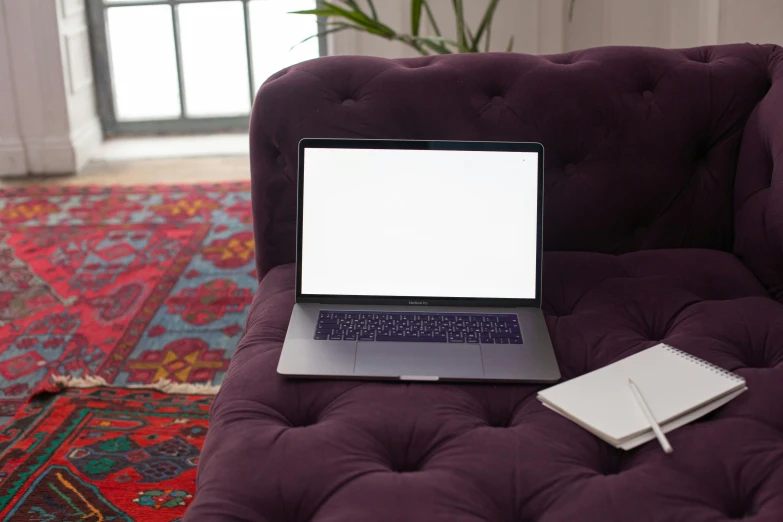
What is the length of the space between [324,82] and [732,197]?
29.8 inches

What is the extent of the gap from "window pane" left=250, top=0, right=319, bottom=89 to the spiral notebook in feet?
10.2

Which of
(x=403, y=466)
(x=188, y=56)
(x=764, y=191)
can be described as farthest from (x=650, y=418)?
(x=188, y=56)

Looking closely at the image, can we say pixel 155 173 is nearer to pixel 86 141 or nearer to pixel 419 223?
pixel 86 141

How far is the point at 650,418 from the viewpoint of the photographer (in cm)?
101

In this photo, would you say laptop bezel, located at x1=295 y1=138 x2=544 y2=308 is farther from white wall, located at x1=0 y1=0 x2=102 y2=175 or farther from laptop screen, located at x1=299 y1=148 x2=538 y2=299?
white wall, located at x1=0 y1=0 x2=102 y2=175

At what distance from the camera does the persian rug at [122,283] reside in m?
2.08

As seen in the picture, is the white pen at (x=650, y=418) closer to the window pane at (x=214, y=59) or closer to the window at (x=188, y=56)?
the window at (x=188, y=56)

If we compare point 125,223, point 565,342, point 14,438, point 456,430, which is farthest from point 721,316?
point 125,223

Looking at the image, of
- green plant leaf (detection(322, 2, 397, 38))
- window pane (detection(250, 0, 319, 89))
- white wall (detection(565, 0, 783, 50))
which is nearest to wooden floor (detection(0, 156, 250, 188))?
window pane (detection(250, 0, 319, 89))

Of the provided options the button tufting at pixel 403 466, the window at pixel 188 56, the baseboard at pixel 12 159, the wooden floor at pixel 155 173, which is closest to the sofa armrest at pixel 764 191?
the button tufting at pixel 403 466

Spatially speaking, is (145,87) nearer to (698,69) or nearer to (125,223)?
(125,223)

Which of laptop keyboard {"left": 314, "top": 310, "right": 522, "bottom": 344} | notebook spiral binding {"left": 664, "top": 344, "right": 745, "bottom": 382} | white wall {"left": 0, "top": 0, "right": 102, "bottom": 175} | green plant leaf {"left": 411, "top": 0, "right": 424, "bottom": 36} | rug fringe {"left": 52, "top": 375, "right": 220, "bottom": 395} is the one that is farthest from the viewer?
white wall {"left": 0, "top": 0, "right": 102, "bottom": 175}

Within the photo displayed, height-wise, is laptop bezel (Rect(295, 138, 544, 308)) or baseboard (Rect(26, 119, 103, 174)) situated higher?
laptop bezel (Rect(295, 138, 544, 308))

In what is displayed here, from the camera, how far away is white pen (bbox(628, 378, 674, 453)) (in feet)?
3.18
